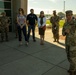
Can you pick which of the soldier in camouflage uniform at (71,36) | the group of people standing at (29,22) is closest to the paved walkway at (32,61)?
the soldier in camouflage uniform at (71,36)

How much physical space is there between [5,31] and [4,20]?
0.65 meters

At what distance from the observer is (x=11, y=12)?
11891mm

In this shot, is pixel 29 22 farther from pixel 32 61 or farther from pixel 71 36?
pixel 71 36

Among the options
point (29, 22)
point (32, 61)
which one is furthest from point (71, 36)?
point (29, 22)

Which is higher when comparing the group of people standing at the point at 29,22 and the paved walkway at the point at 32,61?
the group of people standing at the point at 29,22

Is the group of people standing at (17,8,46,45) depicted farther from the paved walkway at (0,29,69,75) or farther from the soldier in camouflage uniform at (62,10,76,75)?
the soldier in camouflage uniform at (62,10,76,75)

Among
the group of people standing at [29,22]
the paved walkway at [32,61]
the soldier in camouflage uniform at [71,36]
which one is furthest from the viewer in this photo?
the group of people standing at [29,22]

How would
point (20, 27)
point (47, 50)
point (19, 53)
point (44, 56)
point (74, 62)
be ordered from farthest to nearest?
point (20, 27) < point (47, 50) < point (19, 53) < point (44, 56) < point (74, 62)

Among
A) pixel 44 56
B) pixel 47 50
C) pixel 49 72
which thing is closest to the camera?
pixel 49 72

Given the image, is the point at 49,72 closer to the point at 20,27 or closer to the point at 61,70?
the point at 61,70

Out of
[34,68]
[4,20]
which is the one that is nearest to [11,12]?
[4,20]

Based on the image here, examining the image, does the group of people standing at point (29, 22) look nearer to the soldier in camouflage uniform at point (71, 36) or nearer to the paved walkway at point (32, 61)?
the paved walkway at point (32, 61)

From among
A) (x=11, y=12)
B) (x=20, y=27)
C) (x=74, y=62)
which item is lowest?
(x=74, y=62)

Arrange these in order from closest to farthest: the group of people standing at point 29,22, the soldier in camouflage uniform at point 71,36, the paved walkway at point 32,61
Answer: the soldier in camouflage uniform at point 71,36 < the paved walkway at point 32,61 < the group of people standing at point 29,22
